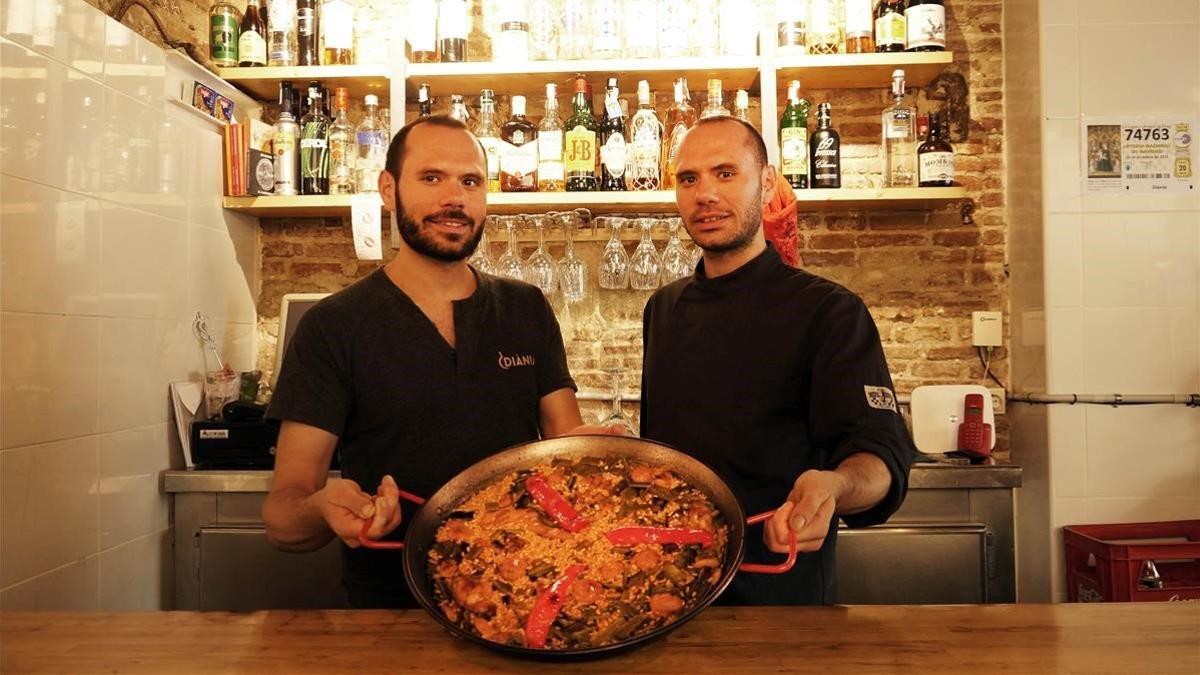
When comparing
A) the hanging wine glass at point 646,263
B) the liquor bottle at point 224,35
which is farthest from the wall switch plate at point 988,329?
the liquor bottle at point 224,35

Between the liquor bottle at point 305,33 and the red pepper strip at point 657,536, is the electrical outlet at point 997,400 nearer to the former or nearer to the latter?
the red pepper strip at point 657,536

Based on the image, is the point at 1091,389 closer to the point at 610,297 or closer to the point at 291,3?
the point at 610,297

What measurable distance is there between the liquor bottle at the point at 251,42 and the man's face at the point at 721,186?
1.93m

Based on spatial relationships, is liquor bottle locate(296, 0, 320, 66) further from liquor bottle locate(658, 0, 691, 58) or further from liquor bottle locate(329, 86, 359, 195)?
liquor bottle locate(658, 0, 691, 58)

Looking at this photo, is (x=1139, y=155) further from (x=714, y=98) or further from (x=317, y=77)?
(x=317, y=77)

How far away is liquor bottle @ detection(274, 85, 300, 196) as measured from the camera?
2.94 meters

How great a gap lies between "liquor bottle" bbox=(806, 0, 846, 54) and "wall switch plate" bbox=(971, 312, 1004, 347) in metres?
1.08

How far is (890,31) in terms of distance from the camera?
278 cm

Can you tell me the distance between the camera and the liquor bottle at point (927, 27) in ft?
9.00

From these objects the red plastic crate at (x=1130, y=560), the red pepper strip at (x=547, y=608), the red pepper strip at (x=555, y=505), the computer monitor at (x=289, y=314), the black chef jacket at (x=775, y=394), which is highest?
the computer monitor at (x=289, y=314)

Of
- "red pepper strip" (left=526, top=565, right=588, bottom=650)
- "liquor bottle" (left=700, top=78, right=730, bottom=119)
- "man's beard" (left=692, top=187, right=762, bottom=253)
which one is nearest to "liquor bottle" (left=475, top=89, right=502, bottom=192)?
"liquor bottle" (left=700, top=78, right=730, bottom=119)

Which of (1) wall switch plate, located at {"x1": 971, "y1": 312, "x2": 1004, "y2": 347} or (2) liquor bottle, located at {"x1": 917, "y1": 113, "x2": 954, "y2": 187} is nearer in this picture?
(2) liquor bottle, located at {"x1": 917, "y1": 113, "x2": 954, "y2": 187}

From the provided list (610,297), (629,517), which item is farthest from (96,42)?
(629,517)

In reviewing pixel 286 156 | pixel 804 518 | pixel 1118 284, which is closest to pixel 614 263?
pixel 286 156
